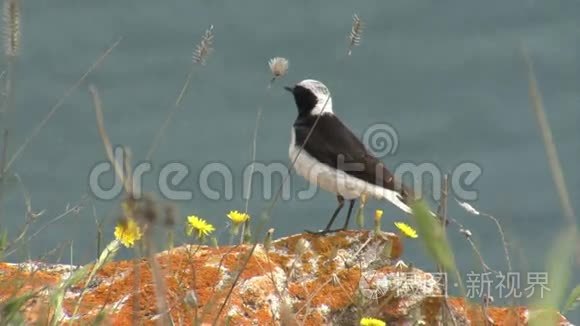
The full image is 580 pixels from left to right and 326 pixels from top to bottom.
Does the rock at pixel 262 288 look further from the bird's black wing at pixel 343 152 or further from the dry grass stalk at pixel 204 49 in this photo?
the bird's black wing at pixel 343 152

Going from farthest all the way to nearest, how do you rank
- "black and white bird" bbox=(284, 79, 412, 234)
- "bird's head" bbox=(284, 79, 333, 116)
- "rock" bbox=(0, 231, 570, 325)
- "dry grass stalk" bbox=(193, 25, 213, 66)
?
1. "bird's head" bbox=(284, 79, 333, 116)
2. "black and white bird" bbox=(284, 79, 412, 234)
3. "rock" bbox=(0, 231, 570, 325)
4. "dry grass stalk" bbox=(193, 25, 213, 66)

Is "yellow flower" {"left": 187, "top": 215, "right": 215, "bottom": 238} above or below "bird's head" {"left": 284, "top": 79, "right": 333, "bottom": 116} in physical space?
below

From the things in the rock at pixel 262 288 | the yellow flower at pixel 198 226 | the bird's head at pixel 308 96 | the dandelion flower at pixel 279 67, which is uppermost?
the bird's head at pixel 308 96

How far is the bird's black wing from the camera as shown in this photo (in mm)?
7172

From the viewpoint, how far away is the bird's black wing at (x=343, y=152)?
23.5 ft

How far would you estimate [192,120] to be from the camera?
18.9 meters

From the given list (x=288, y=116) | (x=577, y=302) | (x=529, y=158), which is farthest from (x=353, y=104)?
(x=577, y=302)

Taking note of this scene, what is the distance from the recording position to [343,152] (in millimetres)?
7375

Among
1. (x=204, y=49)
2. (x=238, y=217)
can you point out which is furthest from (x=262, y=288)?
(x=204, y=49)

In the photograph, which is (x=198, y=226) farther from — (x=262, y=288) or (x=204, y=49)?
(x=204, y=49)

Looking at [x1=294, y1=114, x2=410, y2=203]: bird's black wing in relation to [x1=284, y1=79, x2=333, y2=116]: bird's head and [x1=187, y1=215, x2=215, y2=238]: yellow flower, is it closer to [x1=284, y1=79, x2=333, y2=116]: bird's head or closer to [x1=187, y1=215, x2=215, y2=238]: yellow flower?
[x1=284, y1=79, x2=333, y2=116]: bird's head

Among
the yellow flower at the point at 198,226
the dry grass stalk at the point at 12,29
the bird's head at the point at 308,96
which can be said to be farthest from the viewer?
the bird's head at the point at 308,96

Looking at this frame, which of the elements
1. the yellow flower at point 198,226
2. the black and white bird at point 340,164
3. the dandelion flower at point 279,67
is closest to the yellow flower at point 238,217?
the yellow flower at point 198,226

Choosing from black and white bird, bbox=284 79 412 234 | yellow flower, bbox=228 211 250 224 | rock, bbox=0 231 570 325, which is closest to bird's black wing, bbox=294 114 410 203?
black and white bird, bbox=284 79 412 234
